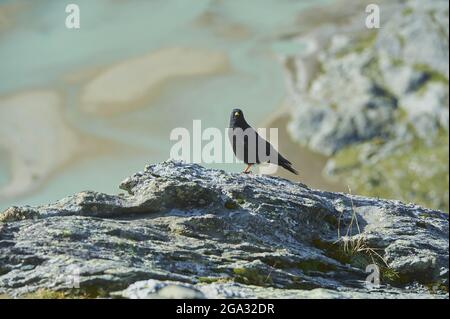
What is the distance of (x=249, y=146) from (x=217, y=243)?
755 cm

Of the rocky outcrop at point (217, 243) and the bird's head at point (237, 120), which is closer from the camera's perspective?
the rocky outcrop at point (217, 243)

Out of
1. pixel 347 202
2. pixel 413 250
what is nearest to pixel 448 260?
pixel 413 250

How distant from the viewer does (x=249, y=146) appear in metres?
23.8

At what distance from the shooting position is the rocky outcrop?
47.8ft

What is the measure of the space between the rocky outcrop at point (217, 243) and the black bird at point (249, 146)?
2.76 m

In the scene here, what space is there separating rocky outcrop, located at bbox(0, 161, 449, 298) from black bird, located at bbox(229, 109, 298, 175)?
2.76 m

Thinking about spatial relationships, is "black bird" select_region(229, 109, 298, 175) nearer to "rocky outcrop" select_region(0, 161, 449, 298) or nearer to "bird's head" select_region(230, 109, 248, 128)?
"bird's head" select_region(230, 109, 248, 128)

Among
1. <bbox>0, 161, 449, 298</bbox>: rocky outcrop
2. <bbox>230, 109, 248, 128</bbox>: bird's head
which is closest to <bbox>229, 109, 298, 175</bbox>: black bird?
<bbox>230, 109, 248, 128</bbox>: bird's head

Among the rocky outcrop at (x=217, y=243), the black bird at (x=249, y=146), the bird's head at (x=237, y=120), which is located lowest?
the rocky outcrop at (x=217, y=243)

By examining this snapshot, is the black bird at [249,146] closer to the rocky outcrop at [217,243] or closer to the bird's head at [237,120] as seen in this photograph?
the bird's head at [237,120]

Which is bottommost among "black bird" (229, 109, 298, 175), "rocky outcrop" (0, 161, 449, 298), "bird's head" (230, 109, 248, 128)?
"rocky outcrop" (0, 161, 449, 298)

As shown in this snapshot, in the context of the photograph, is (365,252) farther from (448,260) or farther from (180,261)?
(180,261)

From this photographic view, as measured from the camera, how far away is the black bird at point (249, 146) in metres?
23.6

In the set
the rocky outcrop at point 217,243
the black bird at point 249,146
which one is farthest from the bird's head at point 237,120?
the rocky outcrop at point 217,243
